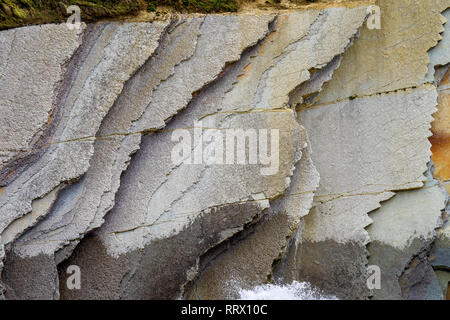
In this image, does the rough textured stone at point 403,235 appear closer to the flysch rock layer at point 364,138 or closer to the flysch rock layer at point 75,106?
the flysch rock layer at point 364,138

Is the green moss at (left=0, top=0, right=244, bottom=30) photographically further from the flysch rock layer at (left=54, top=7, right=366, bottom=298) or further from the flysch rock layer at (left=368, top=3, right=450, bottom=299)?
the flysch rock layer at (left=368, top=3, right=450, bottom=299)

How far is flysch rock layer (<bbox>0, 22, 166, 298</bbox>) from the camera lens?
→ 174 inches

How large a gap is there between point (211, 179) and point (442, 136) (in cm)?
223

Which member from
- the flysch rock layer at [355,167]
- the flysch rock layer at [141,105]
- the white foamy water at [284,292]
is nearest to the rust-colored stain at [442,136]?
the flysch rock layer at [355,167]

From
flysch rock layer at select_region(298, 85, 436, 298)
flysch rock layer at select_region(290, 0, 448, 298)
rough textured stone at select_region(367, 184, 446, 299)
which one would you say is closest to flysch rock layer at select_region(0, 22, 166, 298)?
flysch rock layer at select_region(290, 0, 448, 298)

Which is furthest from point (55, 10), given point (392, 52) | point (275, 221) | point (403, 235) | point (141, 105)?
point (403, 235)

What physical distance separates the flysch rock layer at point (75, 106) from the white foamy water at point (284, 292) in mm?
1715

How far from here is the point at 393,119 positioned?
512cm

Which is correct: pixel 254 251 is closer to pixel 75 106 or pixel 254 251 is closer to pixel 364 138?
pixel 364 138

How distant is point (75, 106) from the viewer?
460cm

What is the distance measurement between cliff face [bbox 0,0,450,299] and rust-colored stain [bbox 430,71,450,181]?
0.01 metres

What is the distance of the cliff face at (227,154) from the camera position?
4.50 meters

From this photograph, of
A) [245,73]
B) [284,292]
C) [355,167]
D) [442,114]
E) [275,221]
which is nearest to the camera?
[284,292]
